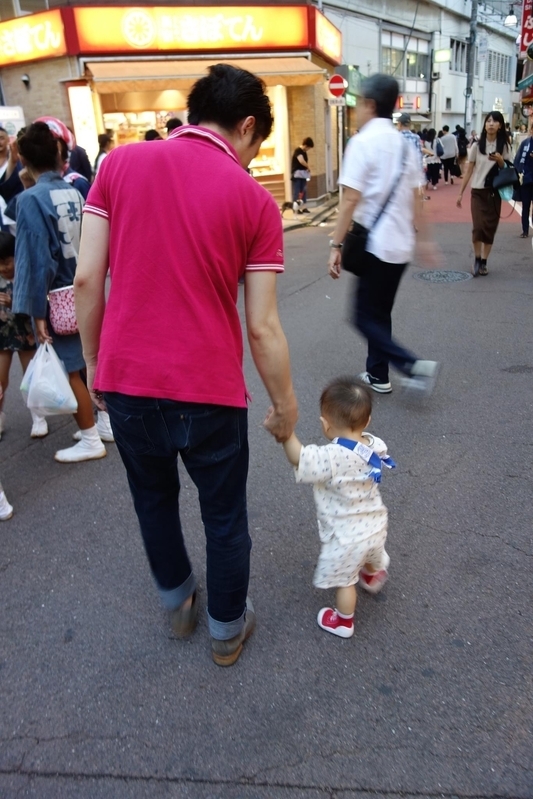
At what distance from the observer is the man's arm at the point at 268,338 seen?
185 cm

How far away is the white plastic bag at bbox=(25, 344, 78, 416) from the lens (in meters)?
3.47

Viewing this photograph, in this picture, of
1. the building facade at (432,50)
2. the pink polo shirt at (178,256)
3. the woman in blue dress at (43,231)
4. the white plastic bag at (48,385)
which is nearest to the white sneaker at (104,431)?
the white plastic bag at (48,385)

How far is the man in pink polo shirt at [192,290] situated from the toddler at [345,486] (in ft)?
0.69

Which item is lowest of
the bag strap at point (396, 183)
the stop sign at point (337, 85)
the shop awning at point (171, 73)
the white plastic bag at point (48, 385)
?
the white plastic bag at point (48, 385)

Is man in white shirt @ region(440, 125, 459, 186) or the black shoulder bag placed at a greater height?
the black shoulder bag

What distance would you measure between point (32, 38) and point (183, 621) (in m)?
16.0

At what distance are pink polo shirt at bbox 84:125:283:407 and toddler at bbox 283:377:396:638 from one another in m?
0.45

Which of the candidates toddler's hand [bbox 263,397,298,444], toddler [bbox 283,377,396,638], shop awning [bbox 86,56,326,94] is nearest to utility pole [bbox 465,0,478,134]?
shop awning [bbox 86,56,326,94]

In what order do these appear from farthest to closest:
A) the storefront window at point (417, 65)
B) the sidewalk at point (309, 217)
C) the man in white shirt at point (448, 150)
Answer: the storefront window at point (417, 65)
the man in white shirt at point (448, 150)
the sidewalk at point (309, 217)

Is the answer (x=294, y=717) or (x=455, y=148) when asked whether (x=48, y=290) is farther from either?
(x=455, y=148)

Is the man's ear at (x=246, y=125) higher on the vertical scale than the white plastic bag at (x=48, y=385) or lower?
higher

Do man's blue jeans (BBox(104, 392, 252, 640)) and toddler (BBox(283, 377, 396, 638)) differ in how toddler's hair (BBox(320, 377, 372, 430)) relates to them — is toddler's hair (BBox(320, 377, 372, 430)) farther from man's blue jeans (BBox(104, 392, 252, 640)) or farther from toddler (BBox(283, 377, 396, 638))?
man's blue jeans (BBox(104, 392, 252, 640))

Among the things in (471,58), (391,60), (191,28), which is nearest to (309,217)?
(191,28)

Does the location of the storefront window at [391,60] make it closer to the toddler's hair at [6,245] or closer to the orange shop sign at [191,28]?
the orange shop sign at [191,28]
